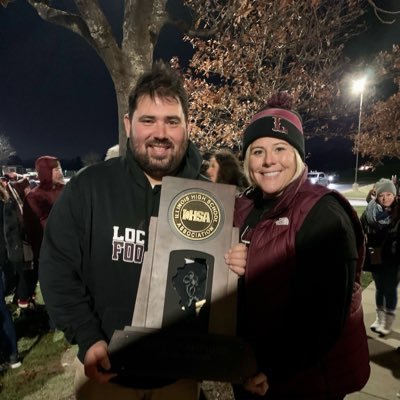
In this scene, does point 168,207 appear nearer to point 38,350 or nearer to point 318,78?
point 38,350

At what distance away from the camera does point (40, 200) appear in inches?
185

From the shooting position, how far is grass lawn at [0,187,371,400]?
131 inches

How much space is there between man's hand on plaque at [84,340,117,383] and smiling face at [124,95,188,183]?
94cm

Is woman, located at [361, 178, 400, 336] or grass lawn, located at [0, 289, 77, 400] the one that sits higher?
woman, located at [361, 178, 400, 336]

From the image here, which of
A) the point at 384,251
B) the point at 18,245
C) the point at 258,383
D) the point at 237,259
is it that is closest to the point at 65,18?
the point at 18,245

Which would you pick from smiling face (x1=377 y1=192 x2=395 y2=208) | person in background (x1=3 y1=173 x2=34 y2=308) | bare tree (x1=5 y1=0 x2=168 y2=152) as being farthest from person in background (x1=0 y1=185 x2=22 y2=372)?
smiling face (x1=377 y1=192 x2=395 y2=208)

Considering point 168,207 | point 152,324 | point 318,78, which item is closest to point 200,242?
point 168,207

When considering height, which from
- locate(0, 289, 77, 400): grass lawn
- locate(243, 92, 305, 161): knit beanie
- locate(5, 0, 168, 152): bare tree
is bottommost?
locate(0, 289, 77, 400): grass lawn

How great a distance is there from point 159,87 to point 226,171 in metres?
2.28

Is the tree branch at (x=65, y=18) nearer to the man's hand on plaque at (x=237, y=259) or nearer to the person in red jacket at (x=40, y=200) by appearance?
the person in red jacket at (x=40, y=200)

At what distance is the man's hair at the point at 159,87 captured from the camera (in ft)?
6.22

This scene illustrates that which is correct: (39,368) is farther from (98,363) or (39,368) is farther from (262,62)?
(262,62)

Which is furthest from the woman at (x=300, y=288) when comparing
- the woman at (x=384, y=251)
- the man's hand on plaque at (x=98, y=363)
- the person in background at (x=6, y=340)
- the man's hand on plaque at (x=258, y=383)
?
the woman at (x=384, y=251)

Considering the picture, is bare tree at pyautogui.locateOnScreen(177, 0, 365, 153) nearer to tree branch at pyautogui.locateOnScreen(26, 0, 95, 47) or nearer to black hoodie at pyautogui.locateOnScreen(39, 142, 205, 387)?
tree branch at pyautogui.locateOnScreen(26, 0, 95, 47)
